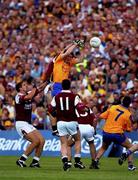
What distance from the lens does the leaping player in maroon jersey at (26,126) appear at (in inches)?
913

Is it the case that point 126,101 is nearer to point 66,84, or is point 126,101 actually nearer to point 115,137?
point 115,137

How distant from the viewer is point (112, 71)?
31.8m

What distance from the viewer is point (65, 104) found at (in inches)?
843

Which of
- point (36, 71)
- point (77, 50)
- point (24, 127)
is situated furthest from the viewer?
point (36, 71)

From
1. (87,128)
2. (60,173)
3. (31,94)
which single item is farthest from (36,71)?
(60,173)

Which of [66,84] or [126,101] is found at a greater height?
[66,84]

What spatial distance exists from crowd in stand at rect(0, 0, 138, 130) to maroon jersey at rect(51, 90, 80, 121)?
7.34 meters

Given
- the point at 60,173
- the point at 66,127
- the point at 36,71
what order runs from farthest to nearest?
the point at 36,71 → the point at 66,127 → the point at 60,173

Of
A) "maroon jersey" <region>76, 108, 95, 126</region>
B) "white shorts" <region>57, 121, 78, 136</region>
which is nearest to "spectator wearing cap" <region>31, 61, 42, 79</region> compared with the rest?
"maroon jersey" <region>76, 108, 95, 126</region>

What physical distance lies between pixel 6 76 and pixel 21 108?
11.4 meters

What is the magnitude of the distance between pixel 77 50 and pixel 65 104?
12668mm

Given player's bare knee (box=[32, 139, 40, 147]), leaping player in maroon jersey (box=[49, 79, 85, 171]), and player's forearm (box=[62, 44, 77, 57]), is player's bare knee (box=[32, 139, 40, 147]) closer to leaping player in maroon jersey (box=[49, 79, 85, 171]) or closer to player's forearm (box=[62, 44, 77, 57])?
leaping player in maroon jersey (box=[49, 79, 85, 171])

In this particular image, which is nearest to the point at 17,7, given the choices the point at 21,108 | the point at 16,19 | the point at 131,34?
the point at 16,19

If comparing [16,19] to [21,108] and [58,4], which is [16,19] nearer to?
[58,4]
